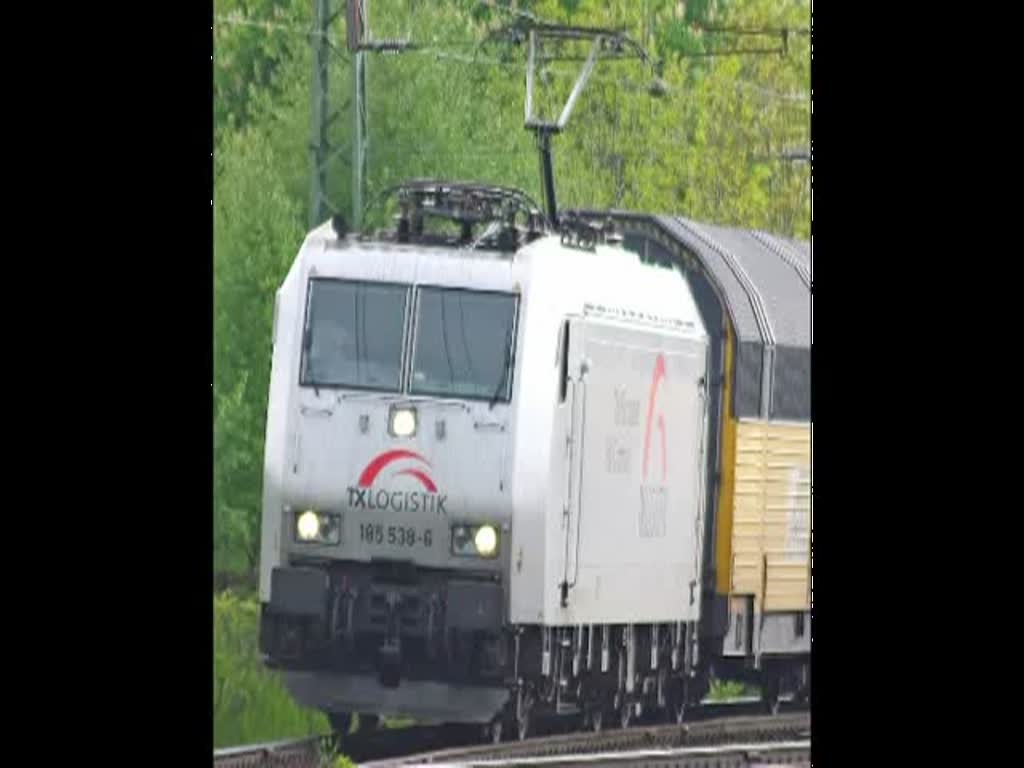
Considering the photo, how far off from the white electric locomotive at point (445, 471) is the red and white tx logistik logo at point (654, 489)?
0.18 m

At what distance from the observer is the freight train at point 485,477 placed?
15.2 metres

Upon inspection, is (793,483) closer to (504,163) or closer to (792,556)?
(792,556)

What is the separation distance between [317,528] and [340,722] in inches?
36.5

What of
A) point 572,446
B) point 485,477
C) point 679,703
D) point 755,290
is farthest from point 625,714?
point 755,290

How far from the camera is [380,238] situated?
51.5 ft

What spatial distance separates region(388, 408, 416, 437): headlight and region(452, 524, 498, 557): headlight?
0.52 meters

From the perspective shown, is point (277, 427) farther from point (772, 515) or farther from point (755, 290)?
point (755, 290)

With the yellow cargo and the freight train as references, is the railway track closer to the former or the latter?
the freight train

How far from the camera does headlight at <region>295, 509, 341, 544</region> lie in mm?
15328

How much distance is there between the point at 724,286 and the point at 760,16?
2163 mm

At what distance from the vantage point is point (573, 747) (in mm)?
15680

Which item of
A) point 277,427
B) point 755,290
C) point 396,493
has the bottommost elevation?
point 396,493

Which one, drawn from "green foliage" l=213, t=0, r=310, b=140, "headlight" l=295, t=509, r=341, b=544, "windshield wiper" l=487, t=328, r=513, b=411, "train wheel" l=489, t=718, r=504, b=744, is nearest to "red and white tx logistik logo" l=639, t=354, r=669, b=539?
"windshield wiper" l=487, t=328, r=513, b=411

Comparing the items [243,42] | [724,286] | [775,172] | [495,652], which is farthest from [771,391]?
[243,42]
